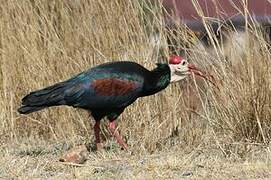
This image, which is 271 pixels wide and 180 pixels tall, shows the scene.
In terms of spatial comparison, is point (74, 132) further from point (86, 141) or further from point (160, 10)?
point (160, 10)

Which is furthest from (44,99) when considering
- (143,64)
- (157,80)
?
(143,64)

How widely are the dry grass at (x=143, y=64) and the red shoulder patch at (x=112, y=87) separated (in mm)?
422

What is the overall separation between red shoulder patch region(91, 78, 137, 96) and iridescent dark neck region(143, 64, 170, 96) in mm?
170

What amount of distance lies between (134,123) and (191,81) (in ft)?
2.37

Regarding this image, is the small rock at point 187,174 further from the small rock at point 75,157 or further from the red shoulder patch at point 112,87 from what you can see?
the red shoulder patch at point 112,87

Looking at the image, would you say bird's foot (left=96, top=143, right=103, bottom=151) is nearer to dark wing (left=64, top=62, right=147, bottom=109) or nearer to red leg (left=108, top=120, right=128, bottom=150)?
red leg (left=108, top=120, right=128, bottom=150)

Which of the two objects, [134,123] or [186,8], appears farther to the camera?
[186,8]

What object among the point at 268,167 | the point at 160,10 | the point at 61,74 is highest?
the point at 160,10

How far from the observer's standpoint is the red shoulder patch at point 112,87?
5.93 meters

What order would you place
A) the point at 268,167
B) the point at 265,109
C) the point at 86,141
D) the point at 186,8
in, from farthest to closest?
the point at 186,8 → the point at 86,141 → the point at 265,109 → the point at 268,167

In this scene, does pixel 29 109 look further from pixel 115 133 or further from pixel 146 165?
pixel 146 165

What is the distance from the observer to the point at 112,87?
5938 millimetres

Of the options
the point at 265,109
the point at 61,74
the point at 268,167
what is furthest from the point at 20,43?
the point at 268,167

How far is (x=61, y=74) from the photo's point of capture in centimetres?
718
